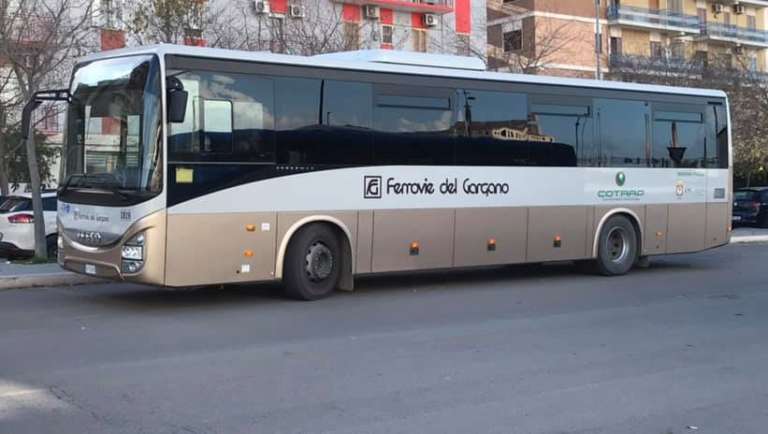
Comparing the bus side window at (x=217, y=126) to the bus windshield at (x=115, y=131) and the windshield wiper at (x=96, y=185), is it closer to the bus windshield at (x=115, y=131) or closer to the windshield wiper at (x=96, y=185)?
the bus windshield at (x=115, y=131)

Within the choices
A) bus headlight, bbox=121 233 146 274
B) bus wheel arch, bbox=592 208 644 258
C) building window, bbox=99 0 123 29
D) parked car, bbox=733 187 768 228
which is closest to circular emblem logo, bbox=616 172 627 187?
bus wheel arch, bbox=592 208 644 258

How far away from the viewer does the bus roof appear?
1120 centimetres

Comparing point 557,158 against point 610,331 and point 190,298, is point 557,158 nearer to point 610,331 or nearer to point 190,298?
point 610,331

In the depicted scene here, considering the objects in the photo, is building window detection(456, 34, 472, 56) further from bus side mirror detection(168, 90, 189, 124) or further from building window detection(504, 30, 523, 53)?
bus side mirror detection(168, 90, 189, 124)

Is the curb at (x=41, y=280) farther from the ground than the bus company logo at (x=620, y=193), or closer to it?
closer to it

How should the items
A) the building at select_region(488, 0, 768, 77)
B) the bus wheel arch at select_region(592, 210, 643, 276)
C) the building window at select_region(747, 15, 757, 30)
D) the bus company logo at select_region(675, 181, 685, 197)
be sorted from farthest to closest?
the building window at select_region(747, 15, 757, 30)
the building at select_region(488, 0, 768, 77)
the bus company logo at select_region(675, 181, 685, 197)
the bus wheel arch at select_region(592, 210, 643, 276)

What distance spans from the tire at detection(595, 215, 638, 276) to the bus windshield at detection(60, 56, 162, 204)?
8667 mm

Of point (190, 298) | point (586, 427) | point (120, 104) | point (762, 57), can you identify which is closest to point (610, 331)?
point (586, 427)

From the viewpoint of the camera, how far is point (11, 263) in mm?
16109

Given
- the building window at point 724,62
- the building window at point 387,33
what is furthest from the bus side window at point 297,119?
the building window at point 724,62

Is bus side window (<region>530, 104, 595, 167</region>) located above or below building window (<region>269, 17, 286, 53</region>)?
below

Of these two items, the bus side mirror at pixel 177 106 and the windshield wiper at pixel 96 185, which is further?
the windshield wiper at pixel 96 185

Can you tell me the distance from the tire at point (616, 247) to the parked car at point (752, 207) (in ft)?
56.2

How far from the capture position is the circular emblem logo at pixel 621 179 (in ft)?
52.6
